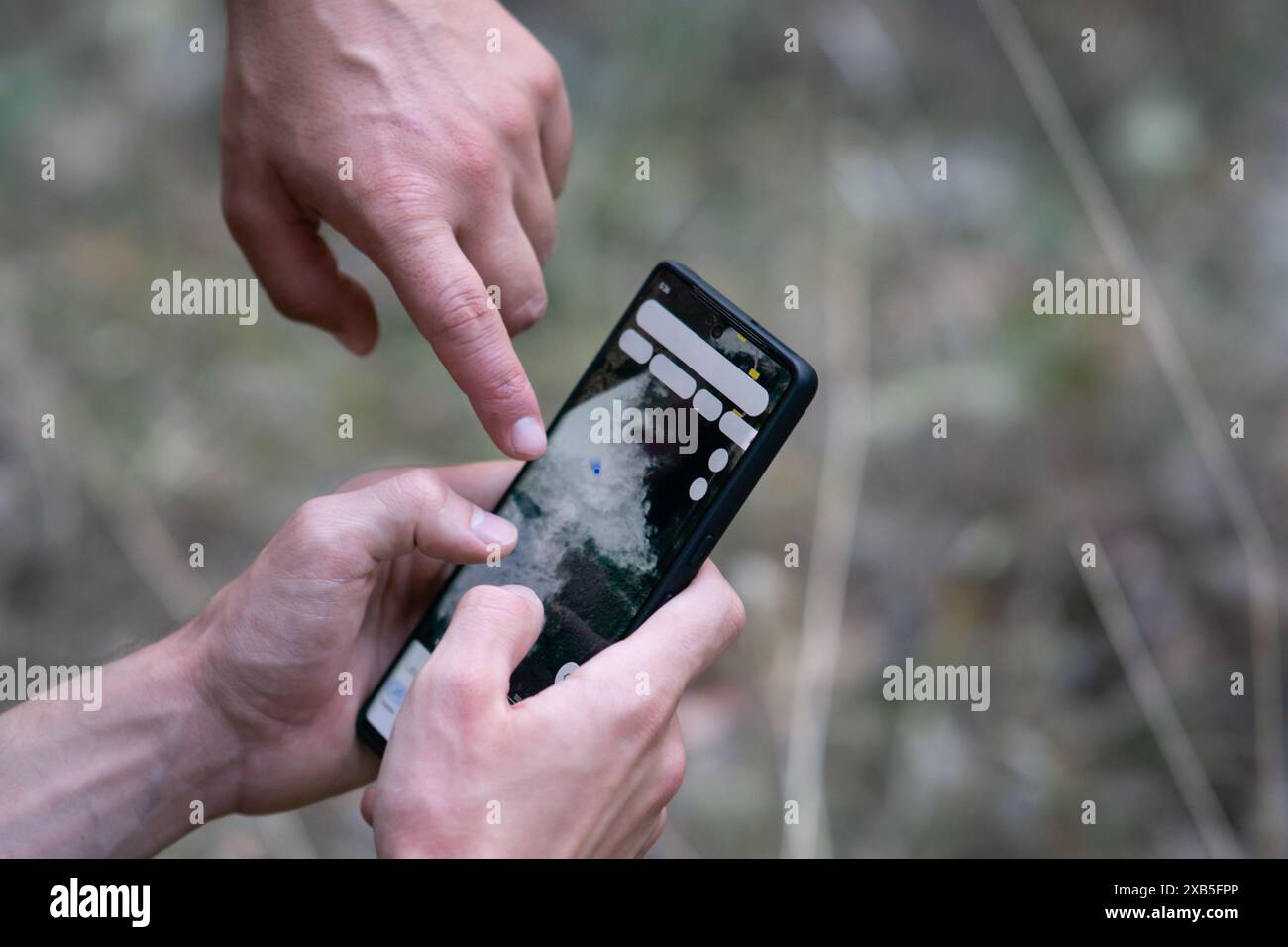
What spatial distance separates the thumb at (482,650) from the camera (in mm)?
711

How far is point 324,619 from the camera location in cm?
86

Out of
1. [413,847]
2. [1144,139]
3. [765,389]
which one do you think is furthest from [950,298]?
[413,847]

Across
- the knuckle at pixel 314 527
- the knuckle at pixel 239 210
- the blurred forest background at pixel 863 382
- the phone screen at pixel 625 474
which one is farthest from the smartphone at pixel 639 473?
the blurred forest background at pixel 863 382

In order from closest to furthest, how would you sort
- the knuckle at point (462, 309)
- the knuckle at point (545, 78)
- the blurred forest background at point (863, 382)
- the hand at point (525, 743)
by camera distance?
1. the hand at point (525, 743)
2. the knuckle at point (462, 309)
3. the knuckle at point (545, 78)
4. the blurred forest background at point (863, 382)

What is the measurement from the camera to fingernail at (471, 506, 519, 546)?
859 mm

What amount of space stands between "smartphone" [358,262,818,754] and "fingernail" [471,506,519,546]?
0.03m

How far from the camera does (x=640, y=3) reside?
1.74 metres

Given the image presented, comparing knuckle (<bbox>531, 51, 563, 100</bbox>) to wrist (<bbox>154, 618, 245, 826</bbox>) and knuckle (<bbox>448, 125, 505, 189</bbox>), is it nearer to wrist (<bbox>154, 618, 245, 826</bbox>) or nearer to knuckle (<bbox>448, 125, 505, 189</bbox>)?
knuckle (<bbox>448, 125, 505, 189</bbox>)

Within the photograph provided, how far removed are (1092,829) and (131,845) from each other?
109 cm

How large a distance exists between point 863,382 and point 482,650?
925 millimetres

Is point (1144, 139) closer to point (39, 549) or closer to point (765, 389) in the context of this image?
point (765, 389)

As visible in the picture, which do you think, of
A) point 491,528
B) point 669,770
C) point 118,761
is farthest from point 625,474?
point 118,761

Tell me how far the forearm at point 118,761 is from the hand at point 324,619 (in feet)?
0.08

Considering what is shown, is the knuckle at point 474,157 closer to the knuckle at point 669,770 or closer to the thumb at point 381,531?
the thumb at point 381,531
